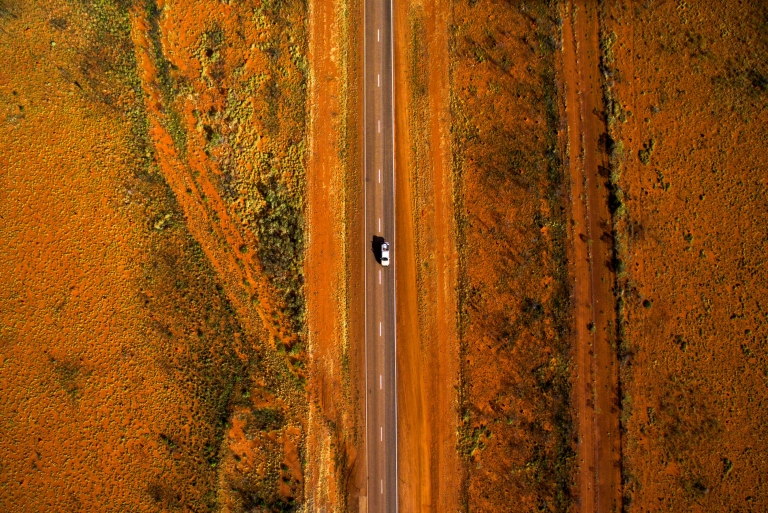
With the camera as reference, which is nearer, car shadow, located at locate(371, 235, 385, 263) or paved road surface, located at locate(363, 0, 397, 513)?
paved road surface, located at locate(363, 0, 397, 513)

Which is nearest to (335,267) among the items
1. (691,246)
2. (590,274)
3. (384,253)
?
(384,253)

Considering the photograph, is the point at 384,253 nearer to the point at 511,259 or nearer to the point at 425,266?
the point at 425,266

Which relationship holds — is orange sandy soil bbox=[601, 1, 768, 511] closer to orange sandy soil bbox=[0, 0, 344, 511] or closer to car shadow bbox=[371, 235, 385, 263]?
car shadow bbox=[371, 235, 385, 263]

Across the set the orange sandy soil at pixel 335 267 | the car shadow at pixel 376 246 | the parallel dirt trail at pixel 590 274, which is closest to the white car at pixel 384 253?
the car shadow at pixel 376 246

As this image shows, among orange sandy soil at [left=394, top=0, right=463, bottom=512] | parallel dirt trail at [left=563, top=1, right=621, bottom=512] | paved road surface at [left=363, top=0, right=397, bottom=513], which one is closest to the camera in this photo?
paved road surface at [left=363, top=0, right=397, bottom=513]

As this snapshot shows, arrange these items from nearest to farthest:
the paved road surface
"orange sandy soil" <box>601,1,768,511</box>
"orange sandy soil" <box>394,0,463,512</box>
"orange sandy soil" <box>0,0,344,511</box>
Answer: "orange sandy soil" <box>0,0,344,511</box> → the paved road surface → "orange sandy soil" <box>394,0,463,512</box> → "orange sandy soil" <box>601,1,768,511</box>

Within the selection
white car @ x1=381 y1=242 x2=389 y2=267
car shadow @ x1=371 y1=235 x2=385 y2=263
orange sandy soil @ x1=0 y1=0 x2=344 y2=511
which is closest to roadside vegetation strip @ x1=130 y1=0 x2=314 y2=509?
orange sandy soil @ x1=0 y1=0 x2=344 y2=511

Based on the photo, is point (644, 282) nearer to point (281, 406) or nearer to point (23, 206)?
point (281, 406)
